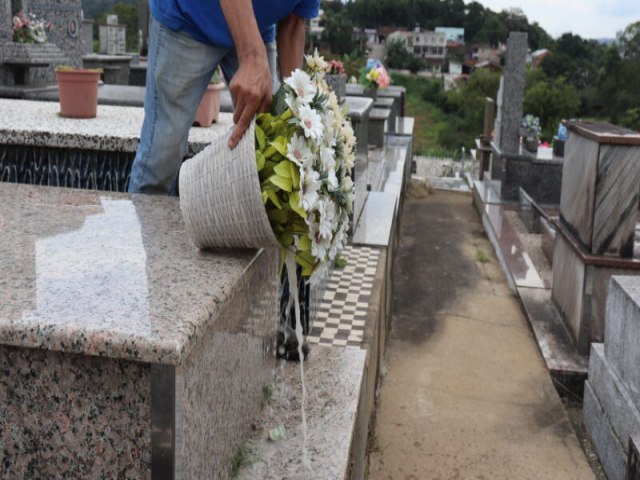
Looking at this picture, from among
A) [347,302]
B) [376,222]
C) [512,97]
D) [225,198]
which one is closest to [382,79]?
[512,97]

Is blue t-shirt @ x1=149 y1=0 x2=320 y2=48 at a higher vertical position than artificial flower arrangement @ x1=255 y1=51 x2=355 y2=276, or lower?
higher

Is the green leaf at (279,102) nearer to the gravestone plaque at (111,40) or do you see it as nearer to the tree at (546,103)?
the gravestone plaque at (111,40)

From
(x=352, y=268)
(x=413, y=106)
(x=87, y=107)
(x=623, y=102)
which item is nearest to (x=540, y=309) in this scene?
(x=352, y=268)

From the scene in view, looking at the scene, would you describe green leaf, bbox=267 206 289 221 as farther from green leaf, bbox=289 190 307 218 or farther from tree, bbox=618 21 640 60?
tree, bbox=618 21 640 60

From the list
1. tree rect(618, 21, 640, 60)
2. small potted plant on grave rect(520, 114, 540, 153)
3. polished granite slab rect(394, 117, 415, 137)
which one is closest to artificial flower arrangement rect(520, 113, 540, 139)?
small potted plant on grave rect(520, 114, 540, 153)

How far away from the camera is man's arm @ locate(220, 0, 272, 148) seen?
6.70ft

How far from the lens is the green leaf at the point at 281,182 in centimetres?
187

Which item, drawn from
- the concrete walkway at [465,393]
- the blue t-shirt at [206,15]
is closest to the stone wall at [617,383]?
the concrete walkway at [465,393]

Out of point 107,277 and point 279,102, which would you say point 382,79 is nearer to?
point 279,102

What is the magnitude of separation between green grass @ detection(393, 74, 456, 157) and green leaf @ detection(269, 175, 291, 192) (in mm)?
47447

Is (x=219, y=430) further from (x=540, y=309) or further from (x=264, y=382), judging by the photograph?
(x=540, y=309)

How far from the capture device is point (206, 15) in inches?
96.8

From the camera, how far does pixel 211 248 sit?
2.11m

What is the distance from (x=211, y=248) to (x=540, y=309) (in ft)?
16.2
